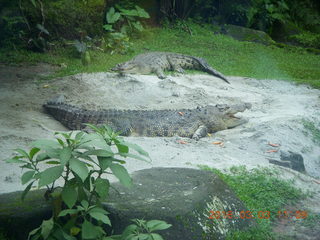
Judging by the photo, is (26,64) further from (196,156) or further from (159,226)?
(159,226)

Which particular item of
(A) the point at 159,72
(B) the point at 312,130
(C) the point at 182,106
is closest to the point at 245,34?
(C) the point at 182,106

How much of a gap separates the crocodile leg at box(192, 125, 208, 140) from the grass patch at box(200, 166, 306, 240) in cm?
177

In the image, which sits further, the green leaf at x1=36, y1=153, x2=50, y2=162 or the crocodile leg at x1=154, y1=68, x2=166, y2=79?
the crocodile leg at x1=154, y1=68, x2=166, y2=79

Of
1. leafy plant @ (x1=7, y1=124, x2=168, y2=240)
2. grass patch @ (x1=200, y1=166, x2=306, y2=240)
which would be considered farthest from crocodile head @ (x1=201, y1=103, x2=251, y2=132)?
leafy plant @ (x1=7, y1=124, x2=168, y2=240)

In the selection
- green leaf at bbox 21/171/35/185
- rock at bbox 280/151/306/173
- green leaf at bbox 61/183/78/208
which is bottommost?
rock at bbox 280/151/306/173

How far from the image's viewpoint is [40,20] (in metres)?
4.67

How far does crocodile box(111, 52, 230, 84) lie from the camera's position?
5.63 m

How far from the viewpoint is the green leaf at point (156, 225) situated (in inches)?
74.1

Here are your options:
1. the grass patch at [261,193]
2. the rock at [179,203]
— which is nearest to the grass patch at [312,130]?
the grass patch at [261,193]

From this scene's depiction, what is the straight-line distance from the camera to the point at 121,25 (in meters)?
4.82

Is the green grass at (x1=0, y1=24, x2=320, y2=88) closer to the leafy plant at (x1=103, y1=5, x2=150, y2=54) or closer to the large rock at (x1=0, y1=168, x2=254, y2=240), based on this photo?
the leafy plant at (x1=103, y1=5, x2=150, y2=54)

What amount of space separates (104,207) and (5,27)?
2.80 meters

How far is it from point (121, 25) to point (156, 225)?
3392 mm
